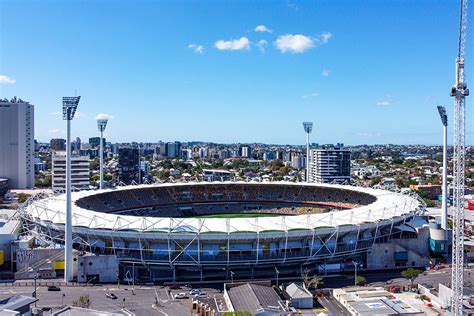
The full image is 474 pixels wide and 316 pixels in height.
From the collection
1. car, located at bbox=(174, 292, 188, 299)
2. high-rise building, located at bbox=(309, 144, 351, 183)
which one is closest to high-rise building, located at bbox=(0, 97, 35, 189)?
high-rise building, located at bbox=(309, 144, 351, 183)

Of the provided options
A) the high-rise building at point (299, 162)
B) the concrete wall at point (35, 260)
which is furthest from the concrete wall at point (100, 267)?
the high-rise building at point (299, 162)

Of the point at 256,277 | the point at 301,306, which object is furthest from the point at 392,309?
the point at 256,277

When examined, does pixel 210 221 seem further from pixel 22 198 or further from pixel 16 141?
pixel 16 141

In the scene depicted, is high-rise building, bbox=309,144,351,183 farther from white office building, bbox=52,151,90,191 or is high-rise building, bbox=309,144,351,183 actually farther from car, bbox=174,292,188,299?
car, bbox=174,292,188,299

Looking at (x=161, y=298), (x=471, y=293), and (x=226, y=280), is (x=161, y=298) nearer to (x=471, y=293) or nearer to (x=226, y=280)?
(x=226, y=280)

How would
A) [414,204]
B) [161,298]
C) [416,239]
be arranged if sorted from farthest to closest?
1. [414,204]
2. [416,239]
3. [161,298]

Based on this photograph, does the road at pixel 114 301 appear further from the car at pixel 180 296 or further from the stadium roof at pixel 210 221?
the stadium roof at pixel 210 221

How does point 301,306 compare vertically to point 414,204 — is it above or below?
below
